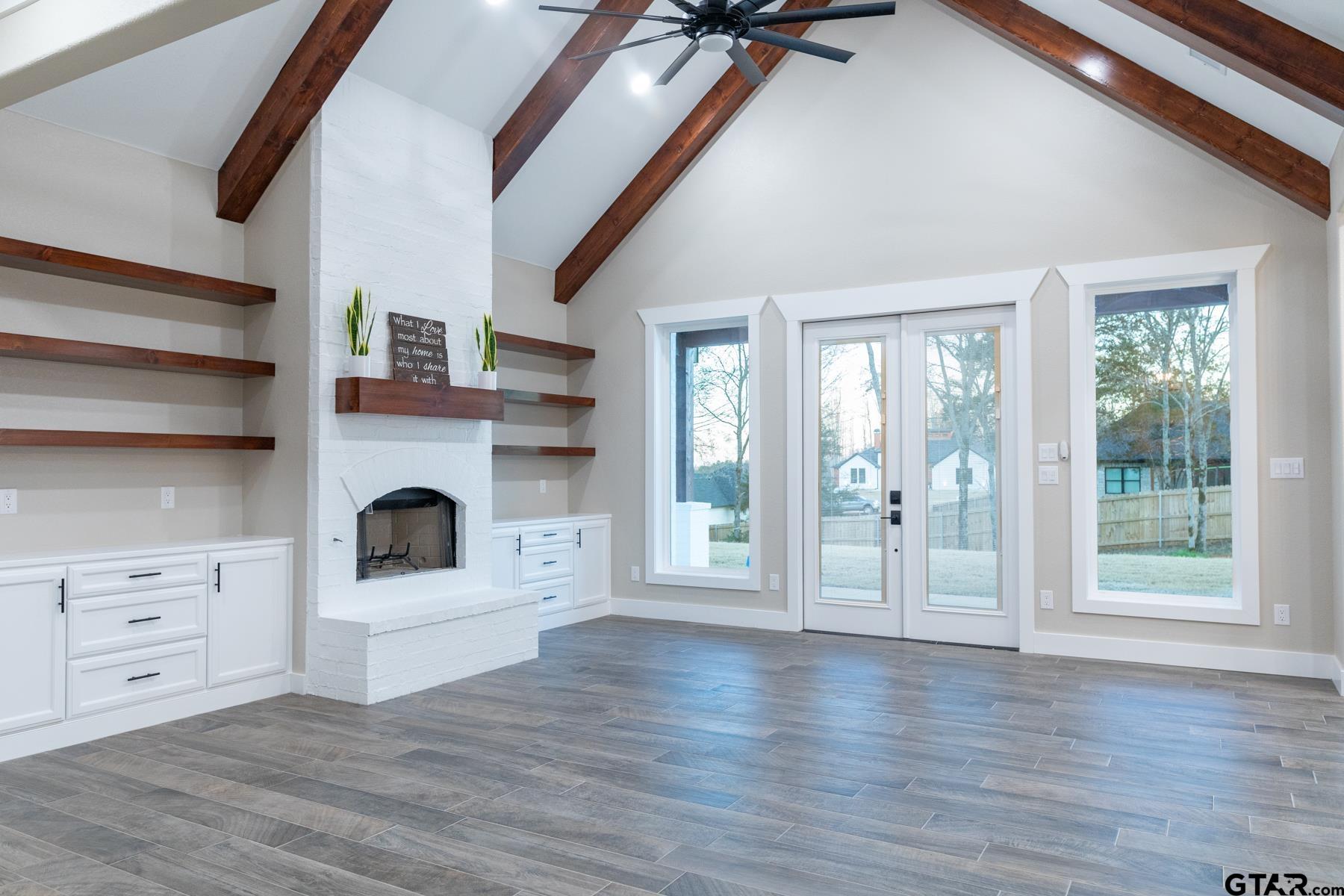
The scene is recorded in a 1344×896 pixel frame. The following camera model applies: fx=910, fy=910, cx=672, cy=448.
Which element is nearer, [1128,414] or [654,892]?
[654,892]

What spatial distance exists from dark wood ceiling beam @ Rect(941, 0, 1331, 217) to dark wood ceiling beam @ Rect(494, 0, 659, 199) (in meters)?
2.15

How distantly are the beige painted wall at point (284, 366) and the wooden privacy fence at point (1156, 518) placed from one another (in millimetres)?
4619

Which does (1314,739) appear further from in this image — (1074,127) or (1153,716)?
(1074,127)

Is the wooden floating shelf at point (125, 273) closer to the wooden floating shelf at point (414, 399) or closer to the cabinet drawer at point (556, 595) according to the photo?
the wooden floating shelf at point (414, 399)

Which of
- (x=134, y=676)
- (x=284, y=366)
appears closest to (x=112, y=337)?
(x=284, y=366)

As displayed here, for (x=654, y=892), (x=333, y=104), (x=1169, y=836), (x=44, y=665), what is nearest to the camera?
(x=654, y=892)

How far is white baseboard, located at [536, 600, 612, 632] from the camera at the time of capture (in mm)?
6527

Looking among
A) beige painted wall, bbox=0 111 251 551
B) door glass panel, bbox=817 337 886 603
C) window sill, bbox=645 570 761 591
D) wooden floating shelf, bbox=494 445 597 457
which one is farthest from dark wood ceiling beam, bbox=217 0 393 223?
window sill, bbox=645 570 761 591

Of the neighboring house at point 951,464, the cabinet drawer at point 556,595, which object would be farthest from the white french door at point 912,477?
the cabinet drawer at point 556,595

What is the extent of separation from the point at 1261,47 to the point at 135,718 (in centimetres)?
565

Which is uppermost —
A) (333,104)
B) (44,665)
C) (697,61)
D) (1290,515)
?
(697,61)

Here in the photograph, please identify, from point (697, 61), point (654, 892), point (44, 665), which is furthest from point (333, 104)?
point (654, 892)

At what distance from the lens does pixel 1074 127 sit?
5562mm

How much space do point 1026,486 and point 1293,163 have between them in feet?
7.32
